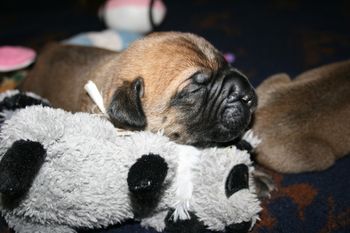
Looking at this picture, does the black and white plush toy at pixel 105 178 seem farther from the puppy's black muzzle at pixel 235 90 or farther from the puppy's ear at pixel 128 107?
the puppy's black muzzle at pixel 235 90

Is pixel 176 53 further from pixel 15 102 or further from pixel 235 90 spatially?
pixel 15 102

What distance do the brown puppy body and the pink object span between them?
2.27 meters

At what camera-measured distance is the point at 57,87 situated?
3160 millimetres

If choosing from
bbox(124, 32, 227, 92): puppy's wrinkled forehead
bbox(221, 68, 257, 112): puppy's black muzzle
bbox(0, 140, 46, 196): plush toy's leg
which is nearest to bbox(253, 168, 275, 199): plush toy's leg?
bbox(221, 68, 257, 112): puppy's black muzzle

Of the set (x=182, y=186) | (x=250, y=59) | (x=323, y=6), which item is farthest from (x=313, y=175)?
(x=323, y=6)

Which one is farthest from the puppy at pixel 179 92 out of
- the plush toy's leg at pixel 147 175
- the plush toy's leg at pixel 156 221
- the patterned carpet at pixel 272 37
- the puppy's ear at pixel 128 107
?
the patterned carpet at pixel 272 37

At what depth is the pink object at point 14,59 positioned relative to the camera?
370 centimetres

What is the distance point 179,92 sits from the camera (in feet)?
7.63

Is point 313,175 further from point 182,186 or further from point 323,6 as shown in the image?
point 323,6

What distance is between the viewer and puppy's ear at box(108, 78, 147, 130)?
2229 mm

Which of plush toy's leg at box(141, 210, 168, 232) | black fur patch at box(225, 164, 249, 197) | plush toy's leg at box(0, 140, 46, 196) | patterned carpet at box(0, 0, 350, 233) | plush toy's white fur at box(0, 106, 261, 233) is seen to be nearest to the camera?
plush toy's leg at box(0, 140, 46, 196)

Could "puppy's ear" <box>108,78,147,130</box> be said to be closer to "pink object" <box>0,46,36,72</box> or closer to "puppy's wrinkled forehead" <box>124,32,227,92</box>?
"puppy's wrinkled forehead" <box>124,32,227,92</box>

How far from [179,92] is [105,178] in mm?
650

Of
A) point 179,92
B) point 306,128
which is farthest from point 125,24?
point 306,128
